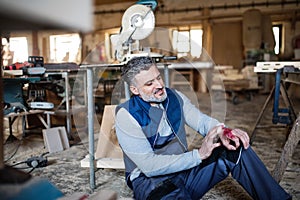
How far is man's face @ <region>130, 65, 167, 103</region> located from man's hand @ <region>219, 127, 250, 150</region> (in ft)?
1.14

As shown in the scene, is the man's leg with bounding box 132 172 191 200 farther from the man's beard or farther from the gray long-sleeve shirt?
the man's beard

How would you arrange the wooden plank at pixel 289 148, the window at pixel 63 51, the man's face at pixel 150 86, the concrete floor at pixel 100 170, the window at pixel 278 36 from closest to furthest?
the man's face at pixel 150 86, the wooden plank at pixel 289 148, the concrete floor at pixel 100 170, the window at pixel 63 51, the window at pixel 278 36

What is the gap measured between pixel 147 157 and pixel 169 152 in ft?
0.72

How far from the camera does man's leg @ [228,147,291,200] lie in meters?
1.44

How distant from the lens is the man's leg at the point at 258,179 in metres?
1.44

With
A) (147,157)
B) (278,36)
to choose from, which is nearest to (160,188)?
(147,157)

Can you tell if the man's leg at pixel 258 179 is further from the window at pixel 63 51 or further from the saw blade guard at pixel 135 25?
the window at pixel 63 51

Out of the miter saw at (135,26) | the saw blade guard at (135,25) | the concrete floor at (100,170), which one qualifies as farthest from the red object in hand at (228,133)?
the saw blade guard at (135,25)

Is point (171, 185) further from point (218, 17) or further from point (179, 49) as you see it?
point (218, 17)

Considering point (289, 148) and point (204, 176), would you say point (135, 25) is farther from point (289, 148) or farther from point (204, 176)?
point (289, 148)

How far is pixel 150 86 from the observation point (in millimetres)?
1565

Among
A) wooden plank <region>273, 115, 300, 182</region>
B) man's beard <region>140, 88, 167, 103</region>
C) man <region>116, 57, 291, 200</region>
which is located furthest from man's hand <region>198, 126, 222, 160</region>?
wooden plank <region>273, 115, 300, 182</region>

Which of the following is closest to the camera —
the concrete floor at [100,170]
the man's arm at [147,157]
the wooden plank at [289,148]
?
the man's arm at [147,157]

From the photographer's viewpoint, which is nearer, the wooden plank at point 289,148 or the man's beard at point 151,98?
the man's beard at point 151,98
